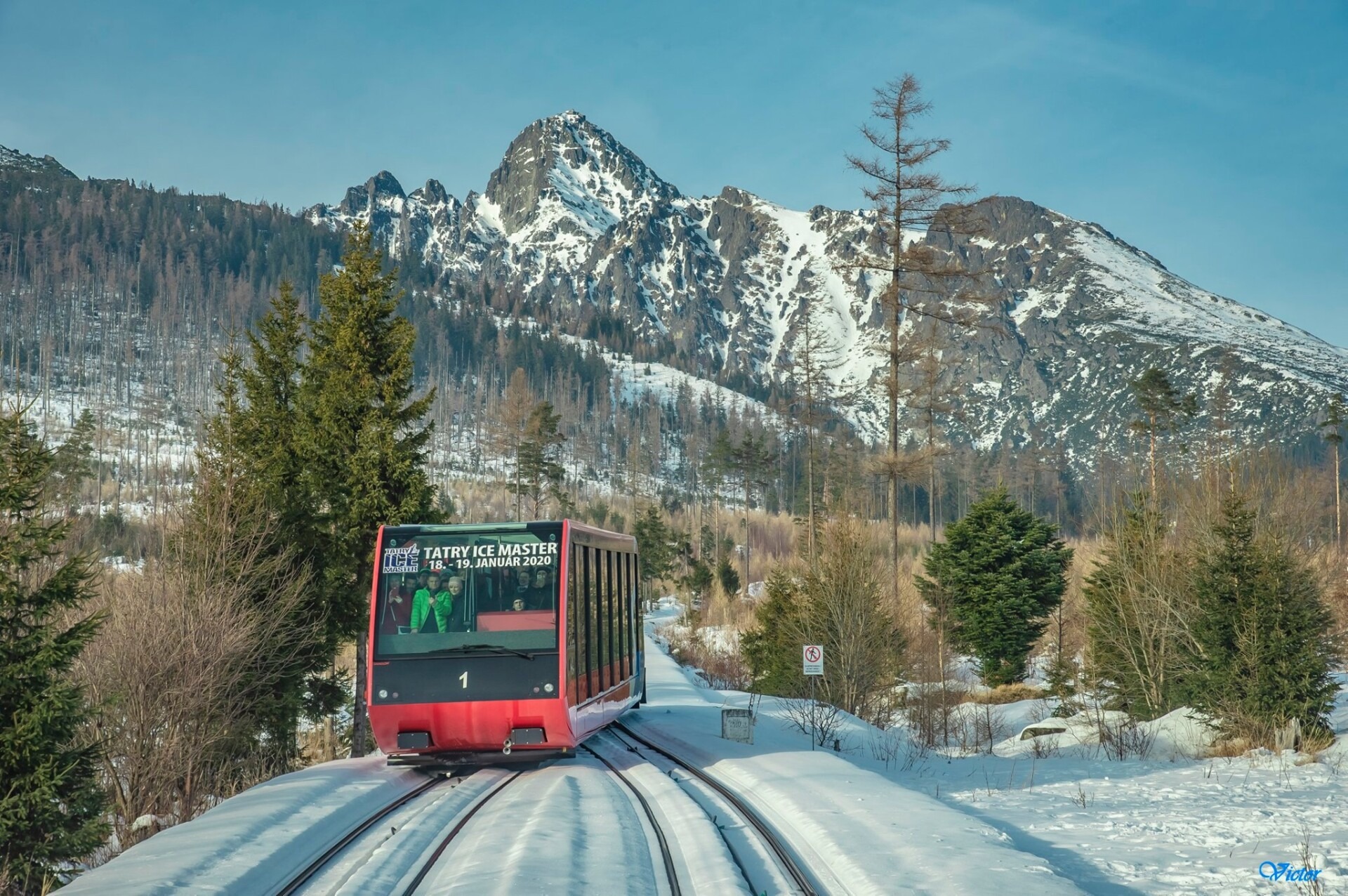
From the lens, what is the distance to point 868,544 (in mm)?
24844

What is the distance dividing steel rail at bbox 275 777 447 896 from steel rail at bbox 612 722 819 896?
3670 mm

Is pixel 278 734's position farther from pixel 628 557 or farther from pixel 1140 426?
pixel 1140 426

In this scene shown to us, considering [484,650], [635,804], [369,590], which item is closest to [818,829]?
[635,804]

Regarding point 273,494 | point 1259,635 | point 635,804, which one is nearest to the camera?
point 635,804

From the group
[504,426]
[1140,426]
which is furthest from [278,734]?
[504,426]

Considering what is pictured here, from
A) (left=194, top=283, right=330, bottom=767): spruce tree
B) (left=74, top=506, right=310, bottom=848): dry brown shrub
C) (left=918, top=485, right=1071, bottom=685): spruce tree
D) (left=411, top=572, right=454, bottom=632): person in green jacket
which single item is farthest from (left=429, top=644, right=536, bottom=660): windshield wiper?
(left=918, top=485, right=1071, bottom=685): spruce tree

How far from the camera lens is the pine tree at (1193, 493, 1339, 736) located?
1744 cm

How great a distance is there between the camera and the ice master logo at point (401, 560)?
50.2ft

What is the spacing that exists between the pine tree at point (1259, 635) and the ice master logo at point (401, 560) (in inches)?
534

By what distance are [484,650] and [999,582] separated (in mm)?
29129

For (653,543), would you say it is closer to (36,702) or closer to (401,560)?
(401,560)

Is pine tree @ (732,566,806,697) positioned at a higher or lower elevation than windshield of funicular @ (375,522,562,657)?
lower

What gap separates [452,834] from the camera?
10875 mm

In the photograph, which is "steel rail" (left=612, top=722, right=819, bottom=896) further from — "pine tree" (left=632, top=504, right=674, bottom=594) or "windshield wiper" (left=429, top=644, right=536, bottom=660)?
"pine tree" (left=632, top=504, right=674, bottom=594)
